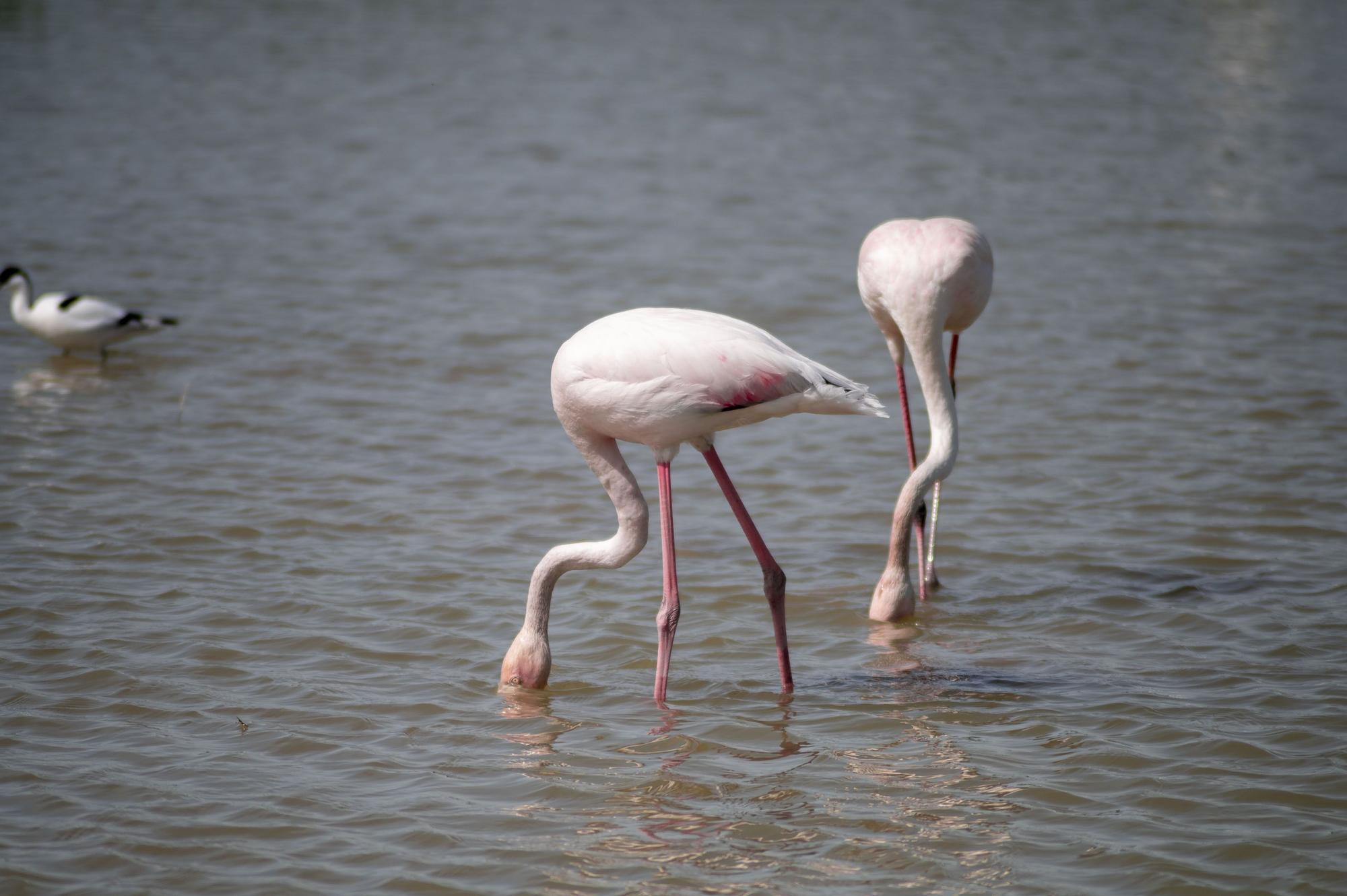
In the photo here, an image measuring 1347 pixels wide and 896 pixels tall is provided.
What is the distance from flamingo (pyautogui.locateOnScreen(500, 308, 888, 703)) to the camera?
502 centimetres

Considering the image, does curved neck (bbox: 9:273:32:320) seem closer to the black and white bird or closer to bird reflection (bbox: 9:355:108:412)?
the black and white bird

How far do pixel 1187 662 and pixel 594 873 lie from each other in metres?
2.80

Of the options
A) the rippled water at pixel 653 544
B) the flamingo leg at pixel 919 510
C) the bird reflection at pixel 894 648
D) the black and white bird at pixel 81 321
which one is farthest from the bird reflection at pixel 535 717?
the black and white bird at pixel 81 321

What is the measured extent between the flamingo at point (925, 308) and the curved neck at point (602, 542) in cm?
136

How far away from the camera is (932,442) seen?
20.3ft

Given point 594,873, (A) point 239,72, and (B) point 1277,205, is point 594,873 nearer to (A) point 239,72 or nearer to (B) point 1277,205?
(B) point 1277,205

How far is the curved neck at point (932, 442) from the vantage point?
6.20 m

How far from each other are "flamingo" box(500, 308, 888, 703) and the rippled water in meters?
0.37

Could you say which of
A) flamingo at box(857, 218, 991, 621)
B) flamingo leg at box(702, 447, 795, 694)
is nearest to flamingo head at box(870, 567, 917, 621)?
flamingo at box(857, 218, 991, 621)

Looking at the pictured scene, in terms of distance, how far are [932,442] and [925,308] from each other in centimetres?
59

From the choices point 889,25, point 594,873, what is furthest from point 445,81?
point 594,873

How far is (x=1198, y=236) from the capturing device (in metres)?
12.9

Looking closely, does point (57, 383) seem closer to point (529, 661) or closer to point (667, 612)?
point (529, 661)

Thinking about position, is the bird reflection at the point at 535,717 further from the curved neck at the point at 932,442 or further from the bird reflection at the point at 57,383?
the bird reflection at the point at 57,383
